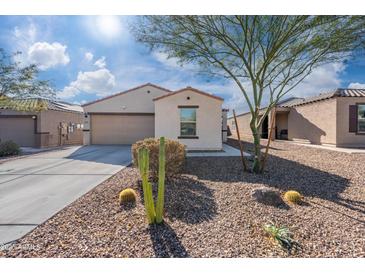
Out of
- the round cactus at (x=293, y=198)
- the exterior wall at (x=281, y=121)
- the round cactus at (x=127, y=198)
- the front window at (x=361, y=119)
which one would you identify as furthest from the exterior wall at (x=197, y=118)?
the exterior wall at (x=281, y=121)

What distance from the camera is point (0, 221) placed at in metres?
3.72

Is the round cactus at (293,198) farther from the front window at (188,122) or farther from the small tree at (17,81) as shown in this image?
the small tree at (17,81)

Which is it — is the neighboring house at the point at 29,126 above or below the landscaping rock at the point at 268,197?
above

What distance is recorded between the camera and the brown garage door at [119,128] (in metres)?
16.6

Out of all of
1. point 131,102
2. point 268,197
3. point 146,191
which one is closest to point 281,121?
point 131,102

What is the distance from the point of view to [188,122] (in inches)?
476

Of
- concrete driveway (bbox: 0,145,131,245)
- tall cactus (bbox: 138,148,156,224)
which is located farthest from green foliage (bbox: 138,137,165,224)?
concrete driveway (bbox: 0,145,131,245)

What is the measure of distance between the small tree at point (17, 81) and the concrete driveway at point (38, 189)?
5.24 metres

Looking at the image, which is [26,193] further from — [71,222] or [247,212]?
[247,212]

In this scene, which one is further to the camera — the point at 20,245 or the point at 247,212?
the point at 247,212

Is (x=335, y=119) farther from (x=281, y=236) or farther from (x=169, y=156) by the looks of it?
(x=281, y=236)
